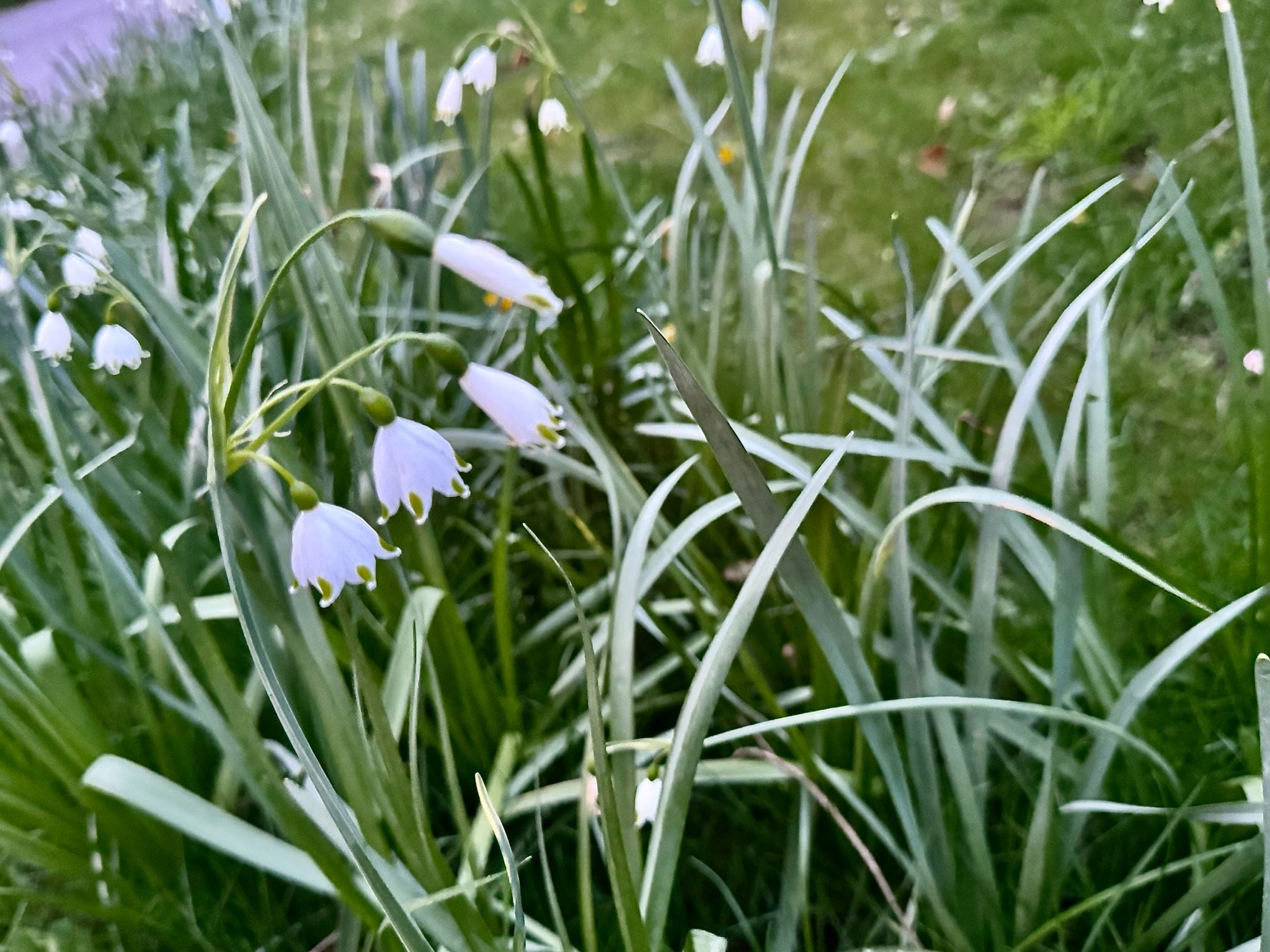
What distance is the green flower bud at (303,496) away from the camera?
0.50 meters

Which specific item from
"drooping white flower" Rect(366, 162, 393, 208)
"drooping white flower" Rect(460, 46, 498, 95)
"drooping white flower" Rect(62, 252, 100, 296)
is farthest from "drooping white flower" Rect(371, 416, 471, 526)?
"drooping white flower" Rect(366, 162, 393, 208)

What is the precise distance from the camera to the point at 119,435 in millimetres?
1070

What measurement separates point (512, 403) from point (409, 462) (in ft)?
0.27

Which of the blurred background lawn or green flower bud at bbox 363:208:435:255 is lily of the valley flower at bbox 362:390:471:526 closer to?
green flower bud at bbox 363:208:435:255

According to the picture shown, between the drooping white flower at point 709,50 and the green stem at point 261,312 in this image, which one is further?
the drooping white flower at point 709,50

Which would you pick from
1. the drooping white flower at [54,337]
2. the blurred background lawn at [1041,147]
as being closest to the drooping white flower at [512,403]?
the drooping white flower at [54,337]

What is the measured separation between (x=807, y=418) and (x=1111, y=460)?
461 mm

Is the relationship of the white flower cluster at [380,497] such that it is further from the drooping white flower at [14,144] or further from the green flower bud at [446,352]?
the drooping white flower at [14,144]

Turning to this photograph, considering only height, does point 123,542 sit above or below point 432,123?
below

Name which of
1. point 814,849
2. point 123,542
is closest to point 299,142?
point 123,542

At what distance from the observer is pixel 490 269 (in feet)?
1.76

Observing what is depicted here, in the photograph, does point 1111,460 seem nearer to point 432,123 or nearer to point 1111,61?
point 1111,61

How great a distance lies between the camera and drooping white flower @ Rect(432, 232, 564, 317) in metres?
0.53

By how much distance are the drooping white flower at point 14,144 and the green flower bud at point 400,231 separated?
49.8 inches
